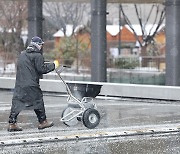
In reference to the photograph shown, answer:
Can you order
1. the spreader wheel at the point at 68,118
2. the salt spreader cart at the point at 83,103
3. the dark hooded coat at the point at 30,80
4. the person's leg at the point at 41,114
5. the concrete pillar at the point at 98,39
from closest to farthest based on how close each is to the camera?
the dark hooded coat at the point at 30,80 → the person's leg at the point at 41,114 → the salt spreader cart at the point at 83,103 → the spreader wheel at the point at 68,118 → the concrete pillar at the point at 98,39

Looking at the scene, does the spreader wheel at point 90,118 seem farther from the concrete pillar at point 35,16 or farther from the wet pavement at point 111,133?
the concrete pillar at point 35,16

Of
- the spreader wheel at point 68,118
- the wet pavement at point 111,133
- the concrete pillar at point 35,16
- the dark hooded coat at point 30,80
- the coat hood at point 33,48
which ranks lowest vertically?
the wet pavement at point 111,133

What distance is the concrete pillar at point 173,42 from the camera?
790 inches

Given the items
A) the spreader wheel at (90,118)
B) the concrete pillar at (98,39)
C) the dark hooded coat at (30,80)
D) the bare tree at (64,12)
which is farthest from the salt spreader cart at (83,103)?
the bare tree at (64,12)

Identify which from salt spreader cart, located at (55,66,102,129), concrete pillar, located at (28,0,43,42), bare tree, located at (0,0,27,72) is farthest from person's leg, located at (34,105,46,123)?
bare tree, located at (0,0,27,72)

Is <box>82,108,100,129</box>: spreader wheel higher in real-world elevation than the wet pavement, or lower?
higher

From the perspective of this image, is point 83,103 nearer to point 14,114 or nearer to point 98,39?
point 14,114

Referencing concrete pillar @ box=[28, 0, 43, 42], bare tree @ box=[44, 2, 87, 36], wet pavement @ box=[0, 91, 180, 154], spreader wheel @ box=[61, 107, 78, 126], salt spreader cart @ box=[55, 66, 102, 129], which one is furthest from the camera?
bare tree @ box=[44, 2, 87, 36]

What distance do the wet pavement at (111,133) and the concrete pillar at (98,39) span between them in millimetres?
6257

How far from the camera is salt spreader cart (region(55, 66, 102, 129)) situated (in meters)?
11.8

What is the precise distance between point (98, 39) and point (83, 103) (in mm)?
10936

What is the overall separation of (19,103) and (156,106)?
6.42 metres

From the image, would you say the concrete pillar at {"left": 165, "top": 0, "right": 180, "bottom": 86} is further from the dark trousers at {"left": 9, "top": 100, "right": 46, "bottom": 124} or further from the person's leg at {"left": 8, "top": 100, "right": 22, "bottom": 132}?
the person's leg at {"left": 8, "top": 100, "right": 22, "bottom": 132}

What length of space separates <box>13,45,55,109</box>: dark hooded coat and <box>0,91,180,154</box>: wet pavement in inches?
24.5
